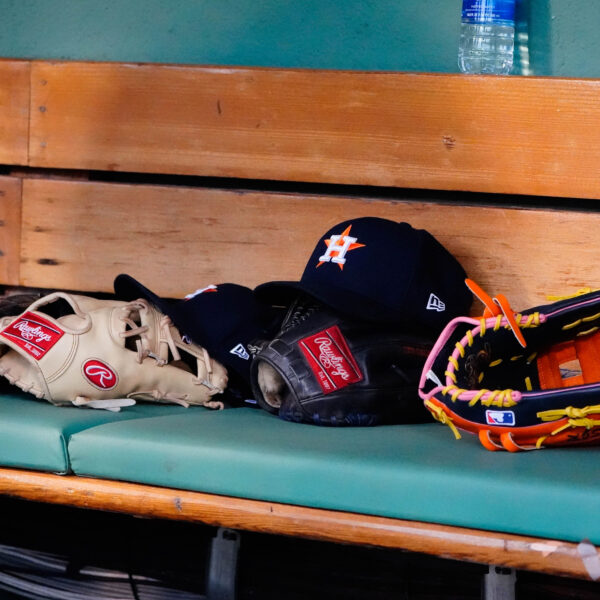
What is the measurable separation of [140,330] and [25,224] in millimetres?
686

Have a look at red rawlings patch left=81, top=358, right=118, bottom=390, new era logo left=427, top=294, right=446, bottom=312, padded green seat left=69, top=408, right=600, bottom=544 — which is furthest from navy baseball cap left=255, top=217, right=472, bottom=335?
red rawlings patch left=81, top=358, right=118, bottom=390

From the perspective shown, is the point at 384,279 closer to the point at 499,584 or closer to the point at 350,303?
the point at 350,303

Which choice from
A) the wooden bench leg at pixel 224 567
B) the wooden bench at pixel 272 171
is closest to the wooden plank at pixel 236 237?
the wooden bench at pixel 272 171

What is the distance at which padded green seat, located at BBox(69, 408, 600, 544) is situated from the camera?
42.6 inches

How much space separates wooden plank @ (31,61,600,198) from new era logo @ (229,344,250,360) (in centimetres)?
47

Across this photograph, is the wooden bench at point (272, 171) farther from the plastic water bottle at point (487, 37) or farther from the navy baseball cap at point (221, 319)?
the navy baseball cap at point (221, 319)

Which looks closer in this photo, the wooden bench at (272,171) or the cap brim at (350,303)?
the cap brim at (350,303)

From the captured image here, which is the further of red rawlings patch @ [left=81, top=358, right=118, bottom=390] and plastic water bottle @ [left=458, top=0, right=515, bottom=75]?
plastic water bottle @ [left=458, top=0, right=515, bottom=75]

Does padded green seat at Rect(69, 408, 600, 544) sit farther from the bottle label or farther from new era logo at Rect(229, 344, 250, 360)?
the bottle label

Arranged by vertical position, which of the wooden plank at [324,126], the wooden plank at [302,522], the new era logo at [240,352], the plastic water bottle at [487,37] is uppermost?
the plastic water bottle at [487,37]

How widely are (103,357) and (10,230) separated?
730 millimetres

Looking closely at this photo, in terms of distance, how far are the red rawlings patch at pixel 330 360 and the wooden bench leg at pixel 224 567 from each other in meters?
0.34

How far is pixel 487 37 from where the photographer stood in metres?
1.80

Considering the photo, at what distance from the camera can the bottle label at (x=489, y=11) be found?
1729 mm
